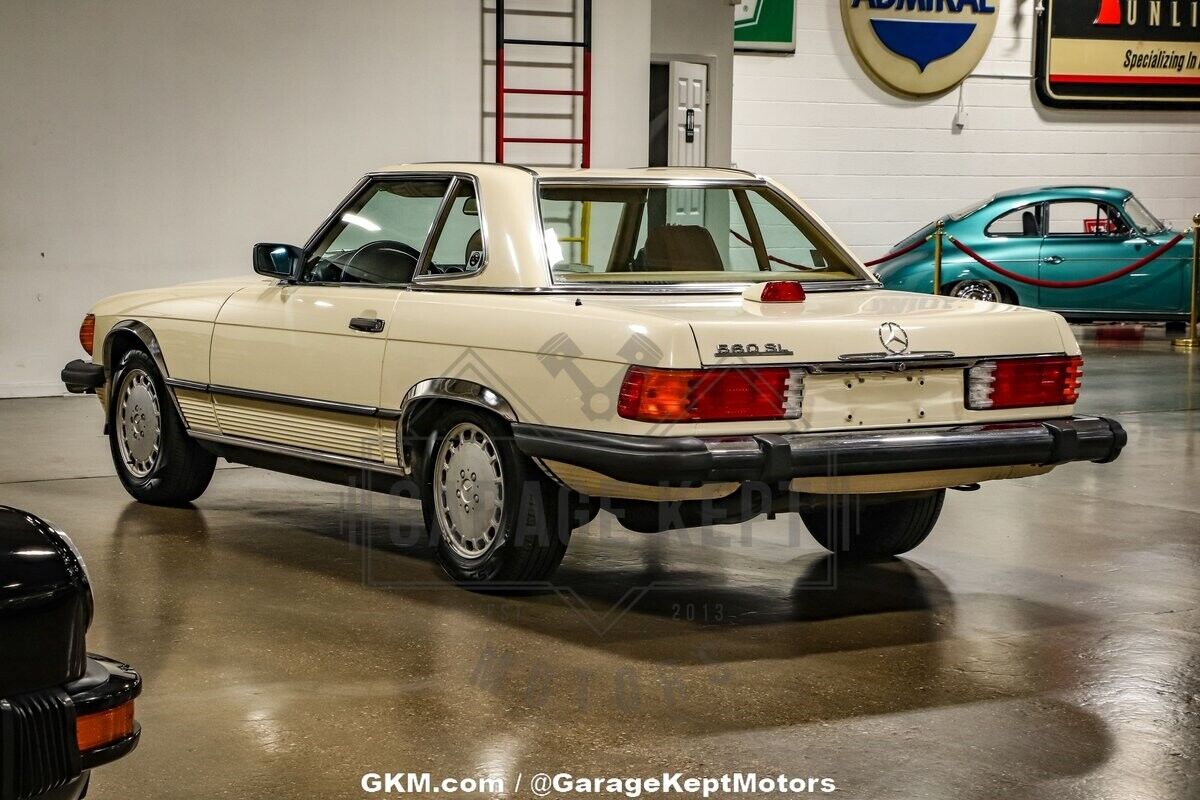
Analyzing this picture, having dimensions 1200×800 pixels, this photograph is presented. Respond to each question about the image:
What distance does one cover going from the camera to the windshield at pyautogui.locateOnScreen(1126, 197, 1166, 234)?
16578 millimetres

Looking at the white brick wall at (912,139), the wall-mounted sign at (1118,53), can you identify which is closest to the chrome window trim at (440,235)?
the white brick wall at (912,139)

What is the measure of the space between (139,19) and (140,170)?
1.05 m

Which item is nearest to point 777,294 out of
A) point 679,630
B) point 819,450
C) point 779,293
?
point 779,293

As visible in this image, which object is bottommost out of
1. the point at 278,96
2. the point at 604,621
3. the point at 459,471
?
the point at 604,621

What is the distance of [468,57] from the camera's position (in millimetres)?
12258

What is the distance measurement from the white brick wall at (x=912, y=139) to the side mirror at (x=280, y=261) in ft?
44.6

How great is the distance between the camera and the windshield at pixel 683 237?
17.9 ft

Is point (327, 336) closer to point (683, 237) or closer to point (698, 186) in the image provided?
point (683, 237)

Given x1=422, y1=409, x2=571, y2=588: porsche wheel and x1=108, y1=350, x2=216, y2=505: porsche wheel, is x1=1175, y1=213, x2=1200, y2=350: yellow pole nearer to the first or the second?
x1=108, y1=350, x2=216, y2=505: porsche wheel

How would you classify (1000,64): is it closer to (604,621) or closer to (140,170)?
(140,170)

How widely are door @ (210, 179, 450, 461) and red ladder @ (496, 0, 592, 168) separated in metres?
6.08

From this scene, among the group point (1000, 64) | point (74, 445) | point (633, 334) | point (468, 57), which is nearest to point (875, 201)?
point (1000, 64)

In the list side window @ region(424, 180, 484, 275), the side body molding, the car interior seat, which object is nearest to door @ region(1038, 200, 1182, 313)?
the car interior seat

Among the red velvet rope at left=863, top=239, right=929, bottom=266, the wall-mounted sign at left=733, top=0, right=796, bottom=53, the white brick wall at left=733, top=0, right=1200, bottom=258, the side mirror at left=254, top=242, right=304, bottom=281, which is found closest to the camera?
the side mirror at left=254, top=242, right=304, bottom=281
